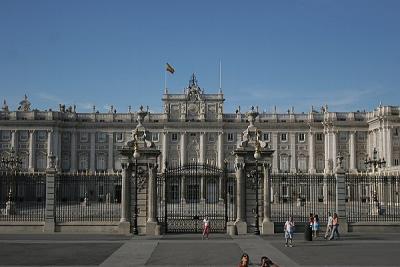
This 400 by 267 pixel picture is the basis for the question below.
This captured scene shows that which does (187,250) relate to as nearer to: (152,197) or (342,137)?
(152,197)

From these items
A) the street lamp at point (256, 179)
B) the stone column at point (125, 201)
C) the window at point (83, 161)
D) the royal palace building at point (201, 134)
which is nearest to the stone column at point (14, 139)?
the royal palace building at point (201, 134)

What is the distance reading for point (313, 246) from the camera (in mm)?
28797

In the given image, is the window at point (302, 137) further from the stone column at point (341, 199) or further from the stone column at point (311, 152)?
the stone column at point (341, 199)

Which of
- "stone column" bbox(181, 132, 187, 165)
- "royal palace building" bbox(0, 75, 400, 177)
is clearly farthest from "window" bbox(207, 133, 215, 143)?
"stone column" bbox(181, 132, 187, 165)

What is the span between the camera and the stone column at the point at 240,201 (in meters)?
34.0

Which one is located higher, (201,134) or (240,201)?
(201,134)

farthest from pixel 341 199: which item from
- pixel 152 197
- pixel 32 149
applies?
pixel 32 149

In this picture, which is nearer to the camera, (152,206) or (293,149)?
(152,206)

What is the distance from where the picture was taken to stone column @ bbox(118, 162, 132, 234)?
34156 millimetres

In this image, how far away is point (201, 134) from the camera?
368ft

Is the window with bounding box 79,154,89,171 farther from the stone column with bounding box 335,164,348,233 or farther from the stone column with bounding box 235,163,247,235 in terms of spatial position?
the stone column with bounding box 335,164,348,233

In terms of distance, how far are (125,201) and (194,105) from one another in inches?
3093

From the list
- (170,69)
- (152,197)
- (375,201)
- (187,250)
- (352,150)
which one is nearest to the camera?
Result: (187,250)

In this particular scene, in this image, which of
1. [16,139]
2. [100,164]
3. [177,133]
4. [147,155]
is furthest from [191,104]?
[147,155]
